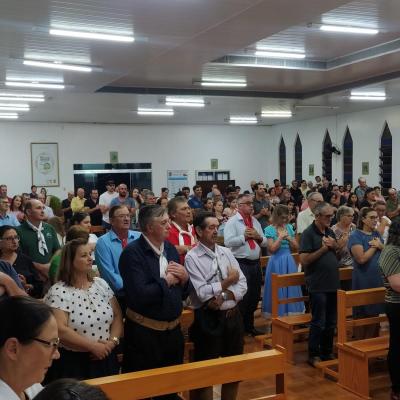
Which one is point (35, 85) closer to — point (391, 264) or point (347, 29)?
point (347, 29)

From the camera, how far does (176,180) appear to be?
66.7 ft

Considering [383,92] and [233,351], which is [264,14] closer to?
[233,351]

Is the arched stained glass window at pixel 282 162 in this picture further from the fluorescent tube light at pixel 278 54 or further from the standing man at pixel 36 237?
the standing man at pixel 36 237

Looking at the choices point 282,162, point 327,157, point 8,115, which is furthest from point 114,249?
point 282,162

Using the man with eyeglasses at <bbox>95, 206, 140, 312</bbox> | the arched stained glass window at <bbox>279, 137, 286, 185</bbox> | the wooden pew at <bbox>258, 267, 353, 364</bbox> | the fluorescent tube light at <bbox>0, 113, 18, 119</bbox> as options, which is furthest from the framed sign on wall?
the man with eyeglasses at <bbox>95, 206, 140, 312</bbox>

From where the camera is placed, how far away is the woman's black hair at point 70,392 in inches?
45.6

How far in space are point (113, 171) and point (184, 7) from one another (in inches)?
544

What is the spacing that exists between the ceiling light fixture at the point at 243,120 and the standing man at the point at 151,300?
15599 mm

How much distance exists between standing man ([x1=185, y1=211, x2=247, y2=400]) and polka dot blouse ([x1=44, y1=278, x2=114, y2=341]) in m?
0.74

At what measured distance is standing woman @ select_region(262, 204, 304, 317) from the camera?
606cm

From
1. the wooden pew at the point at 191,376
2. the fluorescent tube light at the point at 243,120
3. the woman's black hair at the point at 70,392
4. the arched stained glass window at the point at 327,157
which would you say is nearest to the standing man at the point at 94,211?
the fluorescent tube light at the point at 243,120

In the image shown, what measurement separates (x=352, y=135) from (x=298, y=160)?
3.12 m

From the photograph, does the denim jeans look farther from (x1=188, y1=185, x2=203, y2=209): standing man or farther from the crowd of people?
(x1=188, y1=185, x2=203, y2=209): standing man

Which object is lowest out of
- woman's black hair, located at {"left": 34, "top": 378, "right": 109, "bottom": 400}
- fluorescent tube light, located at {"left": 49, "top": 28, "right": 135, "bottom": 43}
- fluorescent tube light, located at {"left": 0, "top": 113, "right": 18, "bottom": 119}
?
woman's black hair, located at {"left": 34, "top": 378, "right": 109, "bottom": 400}
